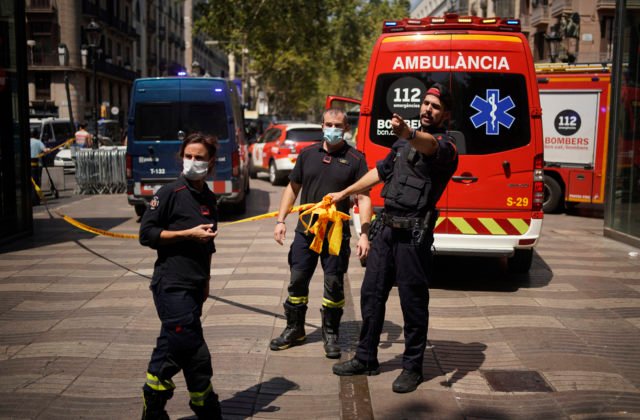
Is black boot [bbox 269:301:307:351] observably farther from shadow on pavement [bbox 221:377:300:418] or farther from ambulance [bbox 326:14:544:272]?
ambulance [bbox 326:14:544:272]

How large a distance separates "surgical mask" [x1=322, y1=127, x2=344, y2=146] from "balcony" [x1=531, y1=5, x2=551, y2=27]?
118 feet

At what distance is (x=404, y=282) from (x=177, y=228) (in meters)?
1.59

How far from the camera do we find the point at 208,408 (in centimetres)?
397

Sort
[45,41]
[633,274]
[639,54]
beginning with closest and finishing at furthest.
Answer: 1. [633,274]
2. [639,54]
3. [45,41]

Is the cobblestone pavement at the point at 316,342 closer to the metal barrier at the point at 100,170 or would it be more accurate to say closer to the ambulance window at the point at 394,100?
the ambulance window at the point at 394,100

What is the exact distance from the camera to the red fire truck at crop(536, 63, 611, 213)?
14.9 m

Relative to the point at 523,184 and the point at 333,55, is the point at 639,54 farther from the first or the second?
the point at 333,55

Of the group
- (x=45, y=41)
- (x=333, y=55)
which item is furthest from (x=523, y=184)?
(x=333, y=55)

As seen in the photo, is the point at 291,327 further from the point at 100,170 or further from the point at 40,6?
the point at 40,6

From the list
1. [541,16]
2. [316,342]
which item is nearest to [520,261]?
[316,342]

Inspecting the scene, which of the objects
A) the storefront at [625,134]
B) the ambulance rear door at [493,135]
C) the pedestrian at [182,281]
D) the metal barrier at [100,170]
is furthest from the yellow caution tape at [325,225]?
the metal barrier at [100,170]

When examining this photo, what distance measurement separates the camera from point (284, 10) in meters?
40.5

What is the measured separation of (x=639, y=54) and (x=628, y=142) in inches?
54.4

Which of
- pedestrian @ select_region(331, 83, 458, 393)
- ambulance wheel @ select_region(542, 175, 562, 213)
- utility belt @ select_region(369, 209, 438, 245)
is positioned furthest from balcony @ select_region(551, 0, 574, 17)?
utility belt @ select_region(369, 209, 438, 245)
